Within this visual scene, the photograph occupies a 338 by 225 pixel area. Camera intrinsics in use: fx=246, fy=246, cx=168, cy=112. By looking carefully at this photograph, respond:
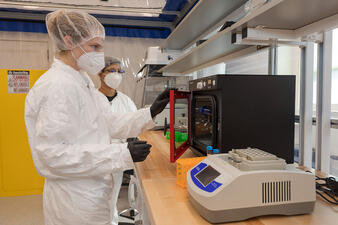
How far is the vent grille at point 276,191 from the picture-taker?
0.74 meters

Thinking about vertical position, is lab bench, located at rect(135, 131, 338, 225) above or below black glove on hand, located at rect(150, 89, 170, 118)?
below

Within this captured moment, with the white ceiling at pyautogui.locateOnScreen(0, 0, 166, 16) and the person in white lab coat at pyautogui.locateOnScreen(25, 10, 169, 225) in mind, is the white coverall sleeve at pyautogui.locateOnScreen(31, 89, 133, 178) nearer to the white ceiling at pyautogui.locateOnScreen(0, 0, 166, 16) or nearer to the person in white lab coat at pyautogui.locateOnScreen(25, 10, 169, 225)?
the person in white lab coat at pyautogui.locateOnScreen(25, 10, 169, 225)

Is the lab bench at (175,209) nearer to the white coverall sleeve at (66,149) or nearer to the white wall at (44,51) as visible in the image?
the white coverall sleeve at (66,149)

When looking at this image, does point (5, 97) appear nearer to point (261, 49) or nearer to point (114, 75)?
point (114, 75)

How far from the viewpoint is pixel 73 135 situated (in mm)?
1136

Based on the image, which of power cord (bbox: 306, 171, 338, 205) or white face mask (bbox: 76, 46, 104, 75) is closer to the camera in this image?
power cord (bbox: 306, 171, 338, 205)

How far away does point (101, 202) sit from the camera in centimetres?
124

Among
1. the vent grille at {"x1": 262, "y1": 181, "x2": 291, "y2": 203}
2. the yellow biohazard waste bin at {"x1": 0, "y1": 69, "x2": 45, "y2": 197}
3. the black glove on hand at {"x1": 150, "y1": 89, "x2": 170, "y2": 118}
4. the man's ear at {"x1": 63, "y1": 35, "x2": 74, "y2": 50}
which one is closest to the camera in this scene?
the vent grille at {"x1": 262, "y1": 181, "x2": 291, "y2": 203}

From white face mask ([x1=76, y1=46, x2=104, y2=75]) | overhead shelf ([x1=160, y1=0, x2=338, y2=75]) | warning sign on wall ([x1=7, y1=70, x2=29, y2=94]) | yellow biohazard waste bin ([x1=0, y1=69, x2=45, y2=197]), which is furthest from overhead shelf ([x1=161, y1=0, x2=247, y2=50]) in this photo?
yellow biohazard waste bin ([x1=0, y1=69, x2=45, y2=197])

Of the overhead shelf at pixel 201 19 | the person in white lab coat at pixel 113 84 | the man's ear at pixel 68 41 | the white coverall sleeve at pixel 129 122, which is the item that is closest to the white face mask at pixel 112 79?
the person in white lab coat at pixel 113 84

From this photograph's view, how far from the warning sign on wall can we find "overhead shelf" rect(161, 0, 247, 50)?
1978mm

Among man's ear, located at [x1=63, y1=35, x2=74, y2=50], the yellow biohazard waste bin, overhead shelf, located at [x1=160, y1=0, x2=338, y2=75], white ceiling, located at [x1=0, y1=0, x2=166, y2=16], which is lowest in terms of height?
the yellow biohazard waste bin

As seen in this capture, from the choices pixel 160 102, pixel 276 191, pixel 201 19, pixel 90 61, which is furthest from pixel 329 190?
pixel 201 19

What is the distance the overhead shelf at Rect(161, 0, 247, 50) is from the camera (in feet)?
5.62
